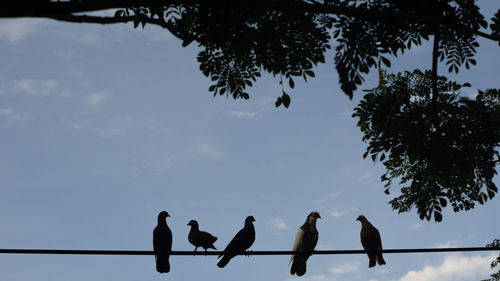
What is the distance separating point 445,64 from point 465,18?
2.52 ft

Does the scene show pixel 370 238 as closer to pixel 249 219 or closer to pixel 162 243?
pixel 249 219

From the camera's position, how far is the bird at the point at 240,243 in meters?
10.8

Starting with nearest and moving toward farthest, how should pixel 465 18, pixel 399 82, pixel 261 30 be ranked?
pixel 465 18 < pixel 261 30 < pixel 399 82

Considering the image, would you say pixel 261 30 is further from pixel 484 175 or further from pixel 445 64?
pixel 484 175

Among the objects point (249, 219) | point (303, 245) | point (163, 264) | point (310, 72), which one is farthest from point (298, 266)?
point (310, 72)

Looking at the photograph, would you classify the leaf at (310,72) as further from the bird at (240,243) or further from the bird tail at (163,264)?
the bird tail at (163,264)

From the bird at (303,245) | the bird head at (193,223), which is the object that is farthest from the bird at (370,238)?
the bird head at (193,223)

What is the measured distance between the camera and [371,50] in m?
7.25

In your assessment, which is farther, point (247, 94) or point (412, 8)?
point (247, 94)

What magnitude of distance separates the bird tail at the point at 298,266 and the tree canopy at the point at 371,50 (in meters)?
2.78

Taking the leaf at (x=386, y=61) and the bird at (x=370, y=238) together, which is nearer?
the leaf at (x=386, y=61)

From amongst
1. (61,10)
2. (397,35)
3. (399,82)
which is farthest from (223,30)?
(399,82)

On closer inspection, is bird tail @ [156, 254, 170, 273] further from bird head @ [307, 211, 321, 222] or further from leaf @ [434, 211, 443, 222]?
leaf @ [434, 211, 443, 222]

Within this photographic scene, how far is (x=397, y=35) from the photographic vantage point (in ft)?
25.4
